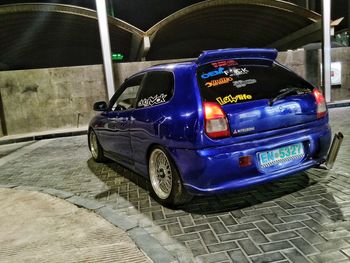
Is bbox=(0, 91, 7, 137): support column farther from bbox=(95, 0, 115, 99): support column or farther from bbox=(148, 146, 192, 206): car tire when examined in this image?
bbox=(148, 146, 192, 206): car tire

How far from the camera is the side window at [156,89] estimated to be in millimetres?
3953

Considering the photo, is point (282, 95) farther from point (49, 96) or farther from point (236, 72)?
point (49, 96)

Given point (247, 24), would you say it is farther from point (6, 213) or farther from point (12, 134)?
point (6, 213)

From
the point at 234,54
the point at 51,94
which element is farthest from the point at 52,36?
the point at 234,54

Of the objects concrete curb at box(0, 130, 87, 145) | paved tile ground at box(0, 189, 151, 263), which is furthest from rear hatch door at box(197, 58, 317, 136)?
concrete curb at box(0, 130, 87, 145)

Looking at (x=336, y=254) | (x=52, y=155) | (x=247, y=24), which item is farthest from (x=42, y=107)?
(x=247, y=24)

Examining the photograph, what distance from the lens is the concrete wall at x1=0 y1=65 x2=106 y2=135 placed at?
11.8 metres

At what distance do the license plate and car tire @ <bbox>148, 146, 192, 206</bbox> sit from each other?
2.91 ft

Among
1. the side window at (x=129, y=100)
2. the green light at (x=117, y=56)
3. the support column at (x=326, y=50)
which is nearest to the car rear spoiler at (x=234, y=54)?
the side window at (x=129, y=100)

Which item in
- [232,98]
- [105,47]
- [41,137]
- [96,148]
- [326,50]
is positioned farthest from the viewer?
[326,50]

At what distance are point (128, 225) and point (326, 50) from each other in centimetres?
1173

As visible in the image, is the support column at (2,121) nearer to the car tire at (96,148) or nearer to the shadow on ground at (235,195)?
the car tire at (96,148)

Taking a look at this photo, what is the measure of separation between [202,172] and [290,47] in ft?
86.1

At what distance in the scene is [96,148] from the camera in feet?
21.4
